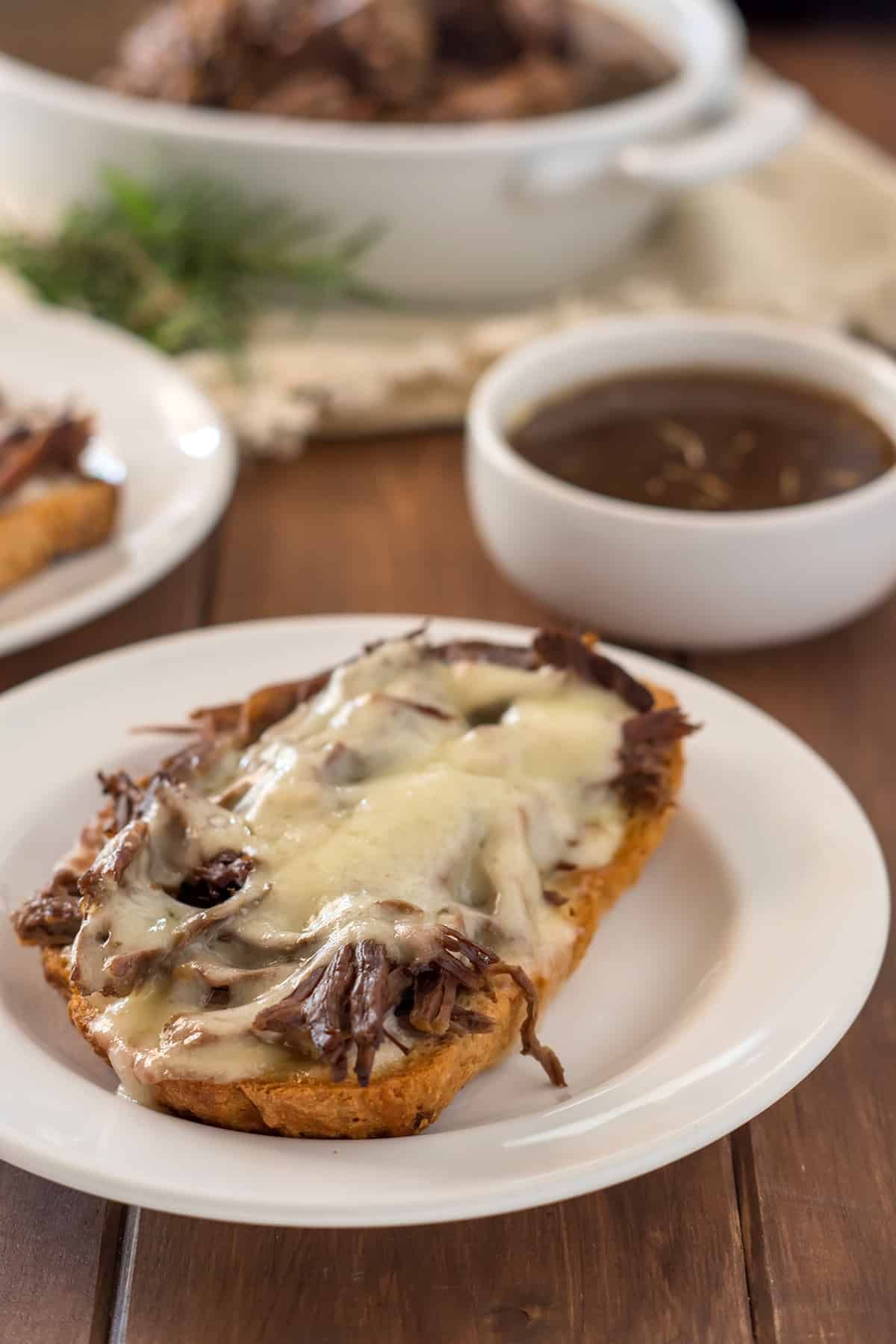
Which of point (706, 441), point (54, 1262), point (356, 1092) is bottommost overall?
point (706, 441)

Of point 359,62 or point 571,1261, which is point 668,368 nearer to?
point 359,62

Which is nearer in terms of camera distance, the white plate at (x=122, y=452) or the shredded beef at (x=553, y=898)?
the shredded beef at (x=553, y=898)

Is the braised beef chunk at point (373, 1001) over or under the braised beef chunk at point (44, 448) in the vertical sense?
over

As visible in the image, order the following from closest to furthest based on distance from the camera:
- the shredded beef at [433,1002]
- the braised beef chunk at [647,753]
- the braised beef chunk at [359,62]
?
the shredded beef at [433,1002] → the braised beef chunk at [647,753] → the braised beef chunk at [359,62]

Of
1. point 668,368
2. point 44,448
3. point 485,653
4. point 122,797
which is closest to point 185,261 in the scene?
point 44,448

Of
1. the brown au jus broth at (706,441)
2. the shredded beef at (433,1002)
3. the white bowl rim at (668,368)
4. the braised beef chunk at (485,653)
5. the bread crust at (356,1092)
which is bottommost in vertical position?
the brown au jus broth at (706,441)

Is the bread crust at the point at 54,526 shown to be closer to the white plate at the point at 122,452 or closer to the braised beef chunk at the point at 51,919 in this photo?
the white plate at the point at 122,452

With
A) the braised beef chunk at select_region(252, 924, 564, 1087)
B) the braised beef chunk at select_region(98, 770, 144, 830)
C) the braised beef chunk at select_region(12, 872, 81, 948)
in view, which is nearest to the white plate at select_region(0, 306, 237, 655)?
the braised beef chunk at select_region(98, 770, 144, 830)

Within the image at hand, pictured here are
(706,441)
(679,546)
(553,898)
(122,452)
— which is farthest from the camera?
A: (122,452)

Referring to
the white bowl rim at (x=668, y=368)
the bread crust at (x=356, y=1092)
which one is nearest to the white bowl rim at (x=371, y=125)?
the white bowl rim at (x=668, y=368)
